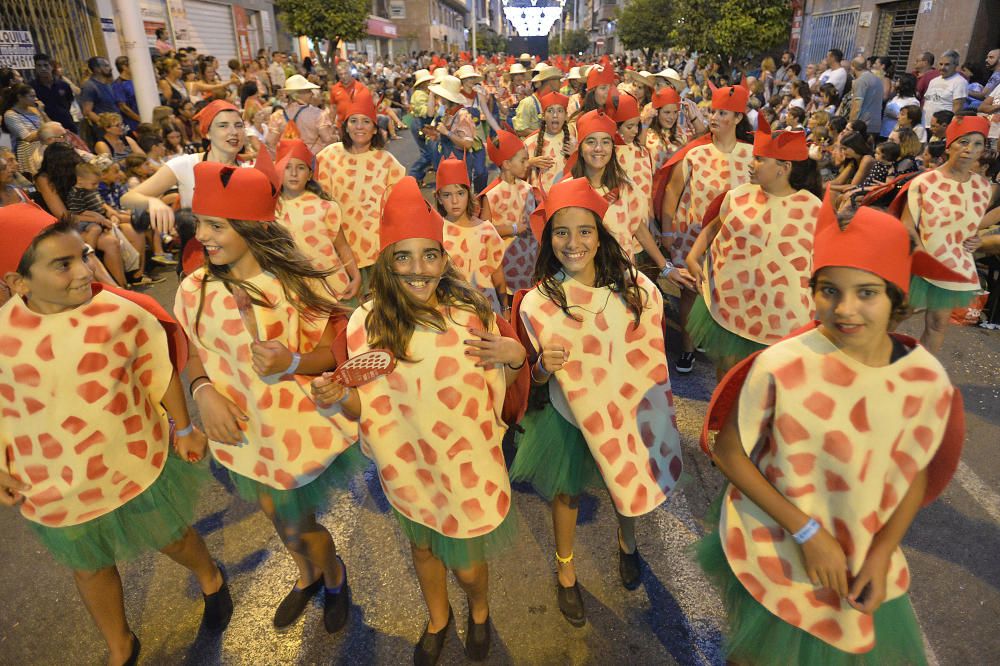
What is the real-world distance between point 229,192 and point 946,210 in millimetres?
4671

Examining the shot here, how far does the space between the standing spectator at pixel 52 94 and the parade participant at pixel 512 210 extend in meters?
10.5

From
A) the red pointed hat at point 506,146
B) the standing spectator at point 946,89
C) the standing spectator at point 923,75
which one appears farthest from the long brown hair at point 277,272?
the standing spectator at point 923,75

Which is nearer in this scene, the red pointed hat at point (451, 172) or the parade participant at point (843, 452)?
the parade participant at point (843, 452)

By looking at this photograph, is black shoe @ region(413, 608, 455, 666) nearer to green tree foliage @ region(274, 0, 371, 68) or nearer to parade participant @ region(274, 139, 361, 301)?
parade participant @ region(274, 139, 361, 301)

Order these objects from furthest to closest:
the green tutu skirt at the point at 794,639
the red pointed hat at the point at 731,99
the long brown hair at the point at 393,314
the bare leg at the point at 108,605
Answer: the red pointed hat at the point at 731,99
the bare leg at the point at 108,605
the long brown hair at the point at 393,314
the green tutu skirt at the point at 794,639

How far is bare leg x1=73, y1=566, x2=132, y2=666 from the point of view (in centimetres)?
262

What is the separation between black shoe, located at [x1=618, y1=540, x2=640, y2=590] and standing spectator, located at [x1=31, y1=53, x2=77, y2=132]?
511 inches

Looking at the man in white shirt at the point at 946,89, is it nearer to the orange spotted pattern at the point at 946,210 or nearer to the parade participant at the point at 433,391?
the orange spotted pattern at the point at 946,210

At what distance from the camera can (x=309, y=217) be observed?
4832mm

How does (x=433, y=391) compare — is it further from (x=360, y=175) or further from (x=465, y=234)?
(x=360, y=175)

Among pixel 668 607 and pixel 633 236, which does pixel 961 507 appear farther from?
pixel 633 236

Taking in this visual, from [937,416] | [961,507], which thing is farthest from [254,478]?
[961,507]

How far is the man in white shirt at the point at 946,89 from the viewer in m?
11.5

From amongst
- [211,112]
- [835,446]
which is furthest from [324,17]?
[835,446]
